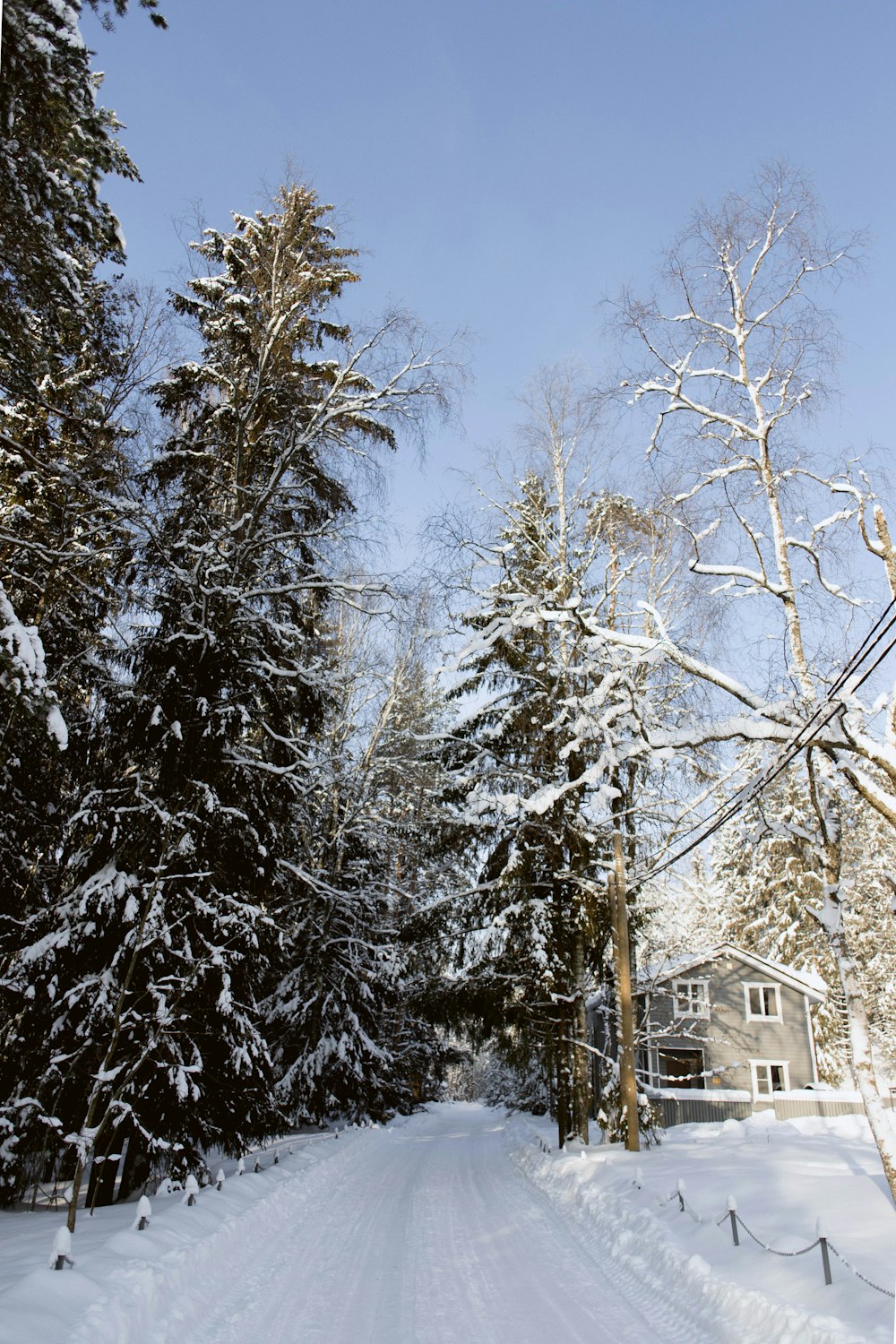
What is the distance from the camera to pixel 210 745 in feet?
32.5

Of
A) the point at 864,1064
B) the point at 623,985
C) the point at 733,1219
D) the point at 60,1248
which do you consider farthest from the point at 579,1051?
the point at 60,1248

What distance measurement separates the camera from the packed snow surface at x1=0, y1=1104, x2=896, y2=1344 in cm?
544

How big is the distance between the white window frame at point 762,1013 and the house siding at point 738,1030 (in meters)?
0.06

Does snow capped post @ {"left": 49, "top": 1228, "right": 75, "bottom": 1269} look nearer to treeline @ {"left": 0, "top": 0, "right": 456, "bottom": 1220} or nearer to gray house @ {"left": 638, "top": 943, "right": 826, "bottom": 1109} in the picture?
treeline @ {"left": 0, "top": 0, "right": 456, "bottom": 1220}

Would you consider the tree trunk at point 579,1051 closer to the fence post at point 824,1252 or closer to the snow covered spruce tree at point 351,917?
the snow covered spruce tree at point 351,917

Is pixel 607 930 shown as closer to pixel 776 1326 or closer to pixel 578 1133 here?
pixel 578 1133

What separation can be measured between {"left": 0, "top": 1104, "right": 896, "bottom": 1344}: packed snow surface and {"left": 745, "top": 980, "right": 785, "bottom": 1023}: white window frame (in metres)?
16.5

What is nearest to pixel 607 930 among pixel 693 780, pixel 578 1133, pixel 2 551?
pixel 578 1133

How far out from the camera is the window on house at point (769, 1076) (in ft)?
89.1

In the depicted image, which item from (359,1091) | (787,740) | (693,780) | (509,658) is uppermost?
(509,658)

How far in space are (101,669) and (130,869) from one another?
270cm

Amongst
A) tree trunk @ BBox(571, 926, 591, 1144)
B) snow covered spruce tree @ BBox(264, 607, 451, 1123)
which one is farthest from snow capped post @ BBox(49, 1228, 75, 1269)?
snow covered spruce tree @ BBox(264, 607, 451, 1123)

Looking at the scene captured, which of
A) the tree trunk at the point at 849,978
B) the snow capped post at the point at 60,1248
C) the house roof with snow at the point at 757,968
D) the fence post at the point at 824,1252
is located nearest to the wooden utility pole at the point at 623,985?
the tree trunk at the point at 849,978

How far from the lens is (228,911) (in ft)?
31.3
